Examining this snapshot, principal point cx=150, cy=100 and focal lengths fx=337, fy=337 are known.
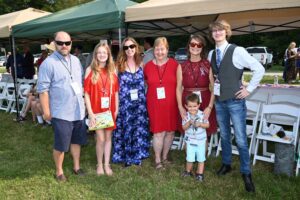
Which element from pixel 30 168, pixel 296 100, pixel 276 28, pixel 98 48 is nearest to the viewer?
pixel 98 48

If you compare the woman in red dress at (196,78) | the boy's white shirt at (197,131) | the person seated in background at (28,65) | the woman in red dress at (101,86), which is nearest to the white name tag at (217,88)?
the woman in red dress at (196,78)

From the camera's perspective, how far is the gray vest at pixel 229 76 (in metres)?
3.41

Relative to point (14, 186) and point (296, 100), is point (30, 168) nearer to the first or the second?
point (14, 186)

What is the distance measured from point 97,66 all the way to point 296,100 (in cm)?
309

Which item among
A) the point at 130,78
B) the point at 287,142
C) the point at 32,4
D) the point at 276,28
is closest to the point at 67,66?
the point at 130,78

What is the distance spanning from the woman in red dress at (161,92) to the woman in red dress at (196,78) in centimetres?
10

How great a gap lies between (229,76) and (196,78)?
590 millimetres

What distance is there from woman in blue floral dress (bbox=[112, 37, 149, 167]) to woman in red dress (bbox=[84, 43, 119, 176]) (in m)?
0.14

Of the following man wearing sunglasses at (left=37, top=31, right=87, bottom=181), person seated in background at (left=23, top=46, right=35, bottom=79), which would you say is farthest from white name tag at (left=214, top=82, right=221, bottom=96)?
person seated in background at (left=23, top=46, right=35, bottom=79)

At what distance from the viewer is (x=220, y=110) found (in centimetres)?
369

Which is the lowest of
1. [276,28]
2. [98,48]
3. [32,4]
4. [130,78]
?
[130,78]

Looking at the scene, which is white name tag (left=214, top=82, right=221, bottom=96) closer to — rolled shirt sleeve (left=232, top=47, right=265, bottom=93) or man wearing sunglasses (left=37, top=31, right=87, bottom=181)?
rolled shirt sleeve (left=232, top=47, right=265, bottom=93)

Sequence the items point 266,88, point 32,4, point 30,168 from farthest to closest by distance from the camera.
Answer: point 32,4, point 266,88, point 30,168

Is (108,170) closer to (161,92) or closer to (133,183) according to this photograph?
(133,183)
